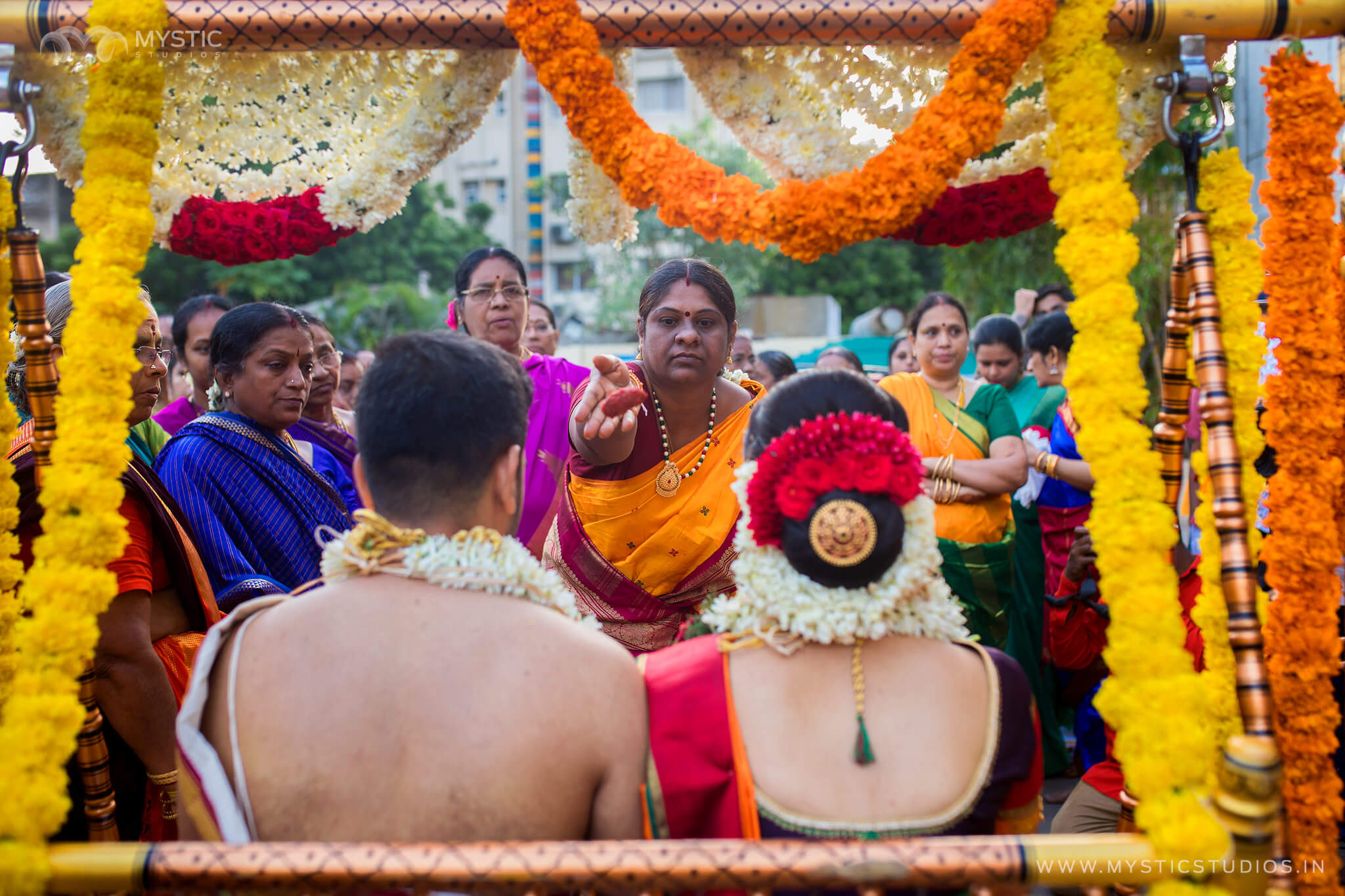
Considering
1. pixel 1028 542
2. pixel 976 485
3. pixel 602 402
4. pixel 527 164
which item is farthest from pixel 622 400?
pixel 527 164

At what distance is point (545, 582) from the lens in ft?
5.94

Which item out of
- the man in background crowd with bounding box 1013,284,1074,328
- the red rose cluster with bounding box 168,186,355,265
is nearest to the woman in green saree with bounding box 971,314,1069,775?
the man in background crowd with bounding box 1013,284,1074,328

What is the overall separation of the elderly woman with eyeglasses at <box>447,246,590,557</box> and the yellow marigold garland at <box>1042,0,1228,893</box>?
238 cm

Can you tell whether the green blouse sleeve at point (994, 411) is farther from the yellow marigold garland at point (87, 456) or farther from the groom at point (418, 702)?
the yellow marigold garland at point (87, 456)

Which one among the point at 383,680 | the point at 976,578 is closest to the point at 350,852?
the point at 383,680

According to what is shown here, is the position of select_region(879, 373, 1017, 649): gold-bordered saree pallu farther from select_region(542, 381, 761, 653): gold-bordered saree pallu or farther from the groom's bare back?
the groom's bare back

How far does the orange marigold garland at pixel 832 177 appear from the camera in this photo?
7.40ft

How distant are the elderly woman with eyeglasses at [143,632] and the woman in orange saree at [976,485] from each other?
295cm

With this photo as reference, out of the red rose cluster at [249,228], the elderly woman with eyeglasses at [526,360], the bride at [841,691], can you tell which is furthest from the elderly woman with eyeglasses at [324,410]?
the bride at [841,691]

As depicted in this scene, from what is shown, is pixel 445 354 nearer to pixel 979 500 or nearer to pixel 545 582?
pixel 545 582

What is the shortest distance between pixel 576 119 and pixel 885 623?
153 cm

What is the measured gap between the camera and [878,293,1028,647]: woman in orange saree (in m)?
4.15

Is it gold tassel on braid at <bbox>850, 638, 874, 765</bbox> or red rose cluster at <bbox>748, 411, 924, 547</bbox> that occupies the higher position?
red rose cluster at <bbox>748, 411, 924, 547</bbox>

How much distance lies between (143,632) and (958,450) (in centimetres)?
333
